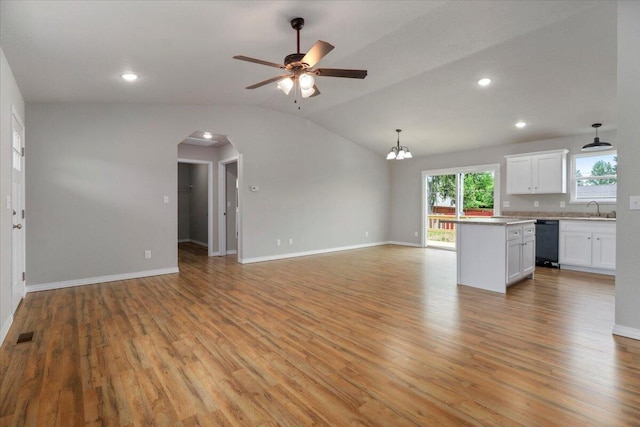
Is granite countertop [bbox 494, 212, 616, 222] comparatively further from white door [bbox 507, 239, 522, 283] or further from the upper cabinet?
white door [bbox 507, 239, 522, 283]

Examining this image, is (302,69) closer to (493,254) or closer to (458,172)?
(493,254)

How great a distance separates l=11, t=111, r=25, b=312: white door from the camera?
11.7 feet

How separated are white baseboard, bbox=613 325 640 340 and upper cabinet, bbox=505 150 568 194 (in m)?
3.80

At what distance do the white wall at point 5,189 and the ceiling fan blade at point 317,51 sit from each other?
106 inches

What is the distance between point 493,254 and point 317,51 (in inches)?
133

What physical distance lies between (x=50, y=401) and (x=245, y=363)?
115 centimetres

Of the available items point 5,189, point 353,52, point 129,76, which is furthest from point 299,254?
point 5,189

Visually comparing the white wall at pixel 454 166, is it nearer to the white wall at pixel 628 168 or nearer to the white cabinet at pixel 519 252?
the white cabinet at pixel 519 252

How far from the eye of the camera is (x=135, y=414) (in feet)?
5.81

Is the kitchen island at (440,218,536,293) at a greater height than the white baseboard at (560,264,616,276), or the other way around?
the kitchen island at (440,218,536,293)

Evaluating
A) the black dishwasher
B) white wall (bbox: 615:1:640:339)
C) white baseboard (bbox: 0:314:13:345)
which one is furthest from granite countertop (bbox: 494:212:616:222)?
white baseboard (bbox: 0:314:13:345)

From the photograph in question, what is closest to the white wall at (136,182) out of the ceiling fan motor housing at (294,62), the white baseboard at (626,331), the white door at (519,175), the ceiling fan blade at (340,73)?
the ceiling fan motor housing at (294,62)

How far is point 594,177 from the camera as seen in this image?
226 inches

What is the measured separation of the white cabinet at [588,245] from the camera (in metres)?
5.07
